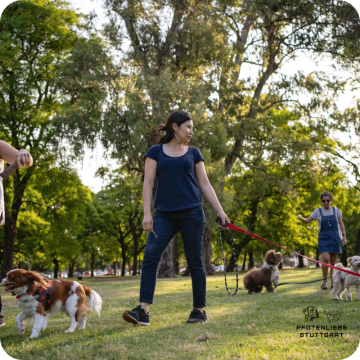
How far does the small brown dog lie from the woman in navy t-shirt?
15.5 feet

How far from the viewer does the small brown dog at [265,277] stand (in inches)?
364

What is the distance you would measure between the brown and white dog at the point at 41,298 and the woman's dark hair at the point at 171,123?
1.95 metres

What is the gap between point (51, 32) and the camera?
A: 76.4ft

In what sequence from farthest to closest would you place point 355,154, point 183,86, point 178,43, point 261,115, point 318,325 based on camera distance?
point 355,154 < point 261,115 < point 178,43 < point 183,86 < point 318,325

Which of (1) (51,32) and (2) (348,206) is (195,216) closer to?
(1) (51,32)

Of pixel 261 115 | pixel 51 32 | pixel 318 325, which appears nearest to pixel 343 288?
pixel 318 325

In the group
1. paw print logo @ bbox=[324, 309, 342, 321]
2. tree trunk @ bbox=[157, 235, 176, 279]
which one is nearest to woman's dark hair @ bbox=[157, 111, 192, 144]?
paw print logo @ bbox=[324, 309, 342, 321]

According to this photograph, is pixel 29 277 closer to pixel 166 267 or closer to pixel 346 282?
pixel 346 282

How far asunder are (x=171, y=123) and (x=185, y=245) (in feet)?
4.57

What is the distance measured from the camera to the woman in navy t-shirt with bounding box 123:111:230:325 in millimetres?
4684

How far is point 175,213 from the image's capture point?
4738 mm

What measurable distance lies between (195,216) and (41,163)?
809 inches

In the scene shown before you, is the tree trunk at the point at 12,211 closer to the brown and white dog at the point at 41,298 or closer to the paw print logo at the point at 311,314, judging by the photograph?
the brown and white dog at the point at 41,298

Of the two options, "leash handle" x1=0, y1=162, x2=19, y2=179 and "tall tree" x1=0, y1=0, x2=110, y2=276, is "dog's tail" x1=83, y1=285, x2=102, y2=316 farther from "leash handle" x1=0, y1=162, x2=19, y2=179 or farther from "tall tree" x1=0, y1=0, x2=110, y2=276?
"tall tree" x1=0, y1=0, x2=110, y2=276
